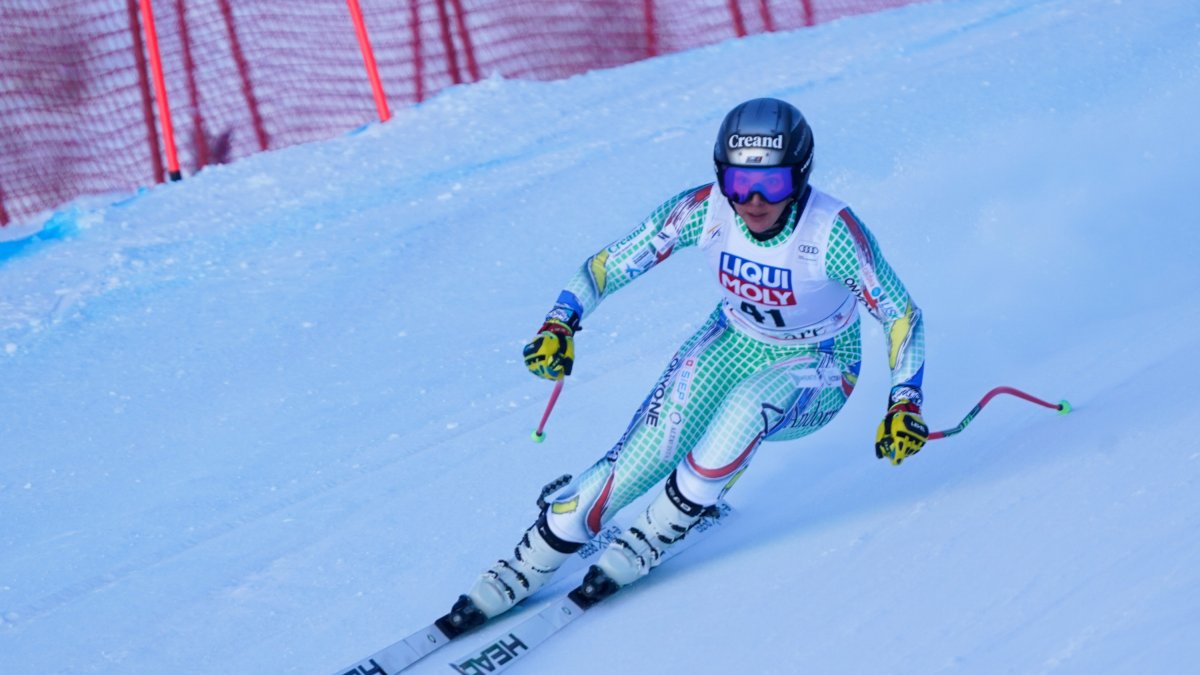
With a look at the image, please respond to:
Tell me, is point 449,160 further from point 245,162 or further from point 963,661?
point 963,661

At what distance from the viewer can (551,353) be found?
3.41m

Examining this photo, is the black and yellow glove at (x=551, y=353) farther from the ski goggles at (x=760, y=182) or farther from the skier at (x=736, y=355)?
the ski goggles at (x=760, y=182)

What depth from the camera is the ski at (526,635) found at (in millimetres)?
3160

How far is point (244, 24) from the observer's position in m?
8.11

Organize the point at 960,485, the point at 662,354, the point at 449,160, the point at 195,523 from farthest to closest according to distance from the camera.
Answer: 1. the point at 449,160
2. the point at 662,354
3. the point at 195,523
4. the point at 960,485

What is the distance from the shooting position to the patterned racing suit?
10.9 ft

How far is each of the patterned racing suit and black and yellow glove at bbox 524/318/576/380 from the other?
0.12 meters

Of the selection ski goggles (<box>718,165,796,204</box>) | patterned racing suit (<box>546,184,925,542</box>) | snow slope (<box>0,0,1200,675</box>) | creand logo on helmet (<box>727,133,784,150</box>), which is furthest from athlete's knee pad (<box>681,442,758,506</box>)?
creand logo on helmet (<box>727,133,784,150</box>)

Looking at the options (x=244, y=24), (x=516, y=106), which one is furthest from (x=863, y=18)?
(x=244, y=24)

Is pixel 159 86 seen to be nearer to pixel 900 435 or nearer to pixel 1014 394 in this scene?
pixel 1014 394

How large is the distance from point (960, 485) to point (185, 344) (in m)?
3.15

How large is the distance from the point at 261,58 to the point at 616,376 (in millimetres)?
4192

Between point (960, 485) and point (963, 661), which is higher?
point (963, 661)

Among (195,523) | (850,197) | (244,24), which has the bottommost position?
(850,197)
